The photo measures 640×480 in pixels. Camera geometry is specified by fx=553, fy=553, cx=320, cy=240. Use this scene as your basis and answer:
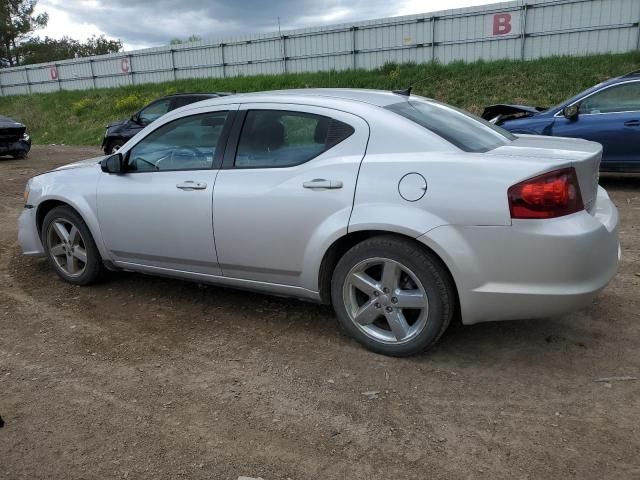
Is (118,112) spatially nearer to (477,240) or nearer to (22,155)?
(22,155)

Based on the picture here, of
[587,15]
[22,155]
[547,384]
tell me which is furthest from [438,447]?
[587,15]

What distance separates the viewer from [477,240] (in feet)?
9.74

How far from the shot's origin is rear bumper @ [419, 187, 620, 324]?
2871 millimetres

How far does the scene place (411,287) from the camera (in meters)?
3.27

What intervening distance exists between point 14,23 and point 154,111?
4500 cm

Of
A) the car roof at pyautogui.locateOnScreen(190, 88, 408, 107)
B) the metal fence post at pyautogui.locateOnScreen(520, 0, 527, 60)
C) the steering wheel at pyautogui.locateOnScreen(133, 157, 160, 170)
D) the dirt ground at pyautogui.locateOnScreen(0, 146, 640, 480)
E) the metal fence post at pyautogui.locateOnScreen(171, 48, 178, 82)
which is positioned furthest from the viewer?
the metal fence post at pyautogui.locateOnScreen(171, 48, 178, 82)

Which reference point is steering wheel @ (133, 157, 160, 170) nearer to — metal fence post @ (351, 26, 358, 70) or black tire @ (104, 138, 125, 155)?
black tire @ (104, 138, 125, 155)

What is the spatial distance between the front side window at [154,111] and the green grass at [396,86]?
321 inches

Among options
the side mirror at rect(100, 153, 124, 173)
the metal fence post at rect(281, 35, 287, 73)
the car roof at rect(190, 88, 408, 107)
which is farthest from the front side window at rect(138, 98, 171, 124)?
the metal fence post at rect(281, 35, 287, 73)

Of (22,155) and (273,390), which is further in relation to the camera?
(22,155)

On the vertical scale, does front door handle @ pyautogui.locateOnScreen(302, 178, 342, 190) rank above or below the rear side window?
below

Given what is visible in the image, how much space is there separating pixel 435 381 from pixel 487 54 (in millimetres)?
17731

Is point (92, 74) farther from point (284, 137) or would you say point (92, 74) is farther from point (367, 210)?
point (367, 210)

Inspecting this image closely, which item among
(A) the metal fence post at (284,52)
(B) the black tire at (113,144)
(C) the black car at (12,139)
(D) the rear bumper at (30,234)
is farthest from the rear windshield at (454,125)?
(A) the metal fence post at (284,52)
